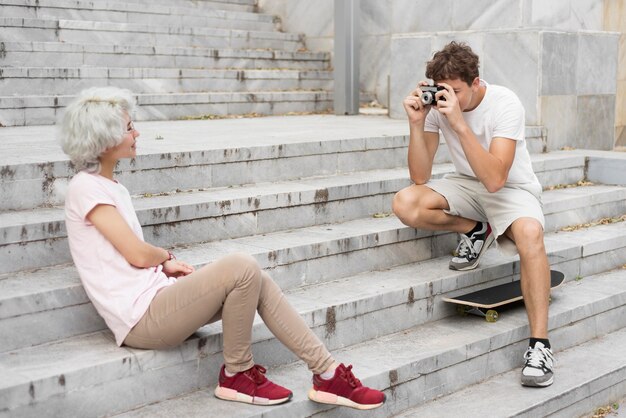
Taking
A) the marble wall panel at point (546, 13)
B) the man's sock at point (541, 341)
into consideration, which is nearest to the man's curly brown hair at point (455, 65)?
the man's sock at point (541, 341)

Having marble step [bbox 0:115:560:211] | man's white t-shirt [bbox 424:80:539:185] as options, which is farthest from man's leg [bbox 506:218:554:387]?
marble step [bbox 0:115:560:211]

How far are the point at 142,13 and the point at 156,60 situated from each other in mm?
998

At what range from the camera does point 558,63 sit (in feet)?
26.3

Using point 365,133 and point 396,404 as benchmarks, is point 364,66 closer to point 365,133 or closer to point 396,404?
point 365,133

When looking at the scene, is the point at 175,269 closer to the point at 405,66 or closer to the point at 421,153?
the point at 421,153

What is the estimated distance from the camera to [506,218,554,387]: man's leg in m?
4.46

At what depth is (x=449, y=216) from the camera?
16.9ft

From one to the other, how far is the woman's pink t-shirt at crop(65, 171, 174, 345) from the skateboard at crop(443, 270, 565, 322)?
1.93 metres

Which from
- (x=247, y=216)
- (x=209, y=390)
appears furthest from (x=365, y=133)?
(x=209, y=390)

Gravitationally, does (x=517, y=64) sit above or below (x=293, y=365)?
above

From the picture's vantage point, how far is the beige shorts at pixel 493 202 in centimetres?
483

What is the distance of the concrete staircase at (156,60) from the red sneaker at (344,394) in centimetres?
446

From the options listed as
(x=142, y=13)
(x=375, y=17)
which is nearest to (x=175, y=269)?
(x=142, y=13)

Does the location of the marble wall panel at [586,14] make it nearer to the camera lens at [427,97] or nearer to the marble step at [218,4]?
the camera lens at [427,97]
